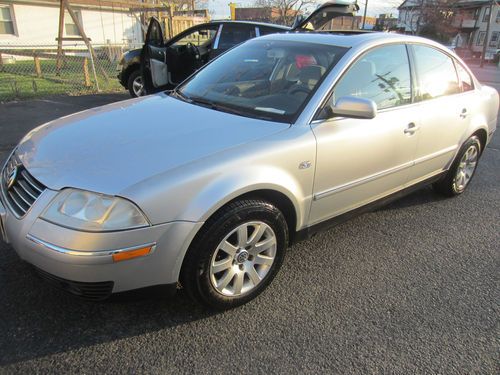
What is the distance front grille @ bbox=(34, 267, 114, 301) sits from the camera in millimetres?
1996

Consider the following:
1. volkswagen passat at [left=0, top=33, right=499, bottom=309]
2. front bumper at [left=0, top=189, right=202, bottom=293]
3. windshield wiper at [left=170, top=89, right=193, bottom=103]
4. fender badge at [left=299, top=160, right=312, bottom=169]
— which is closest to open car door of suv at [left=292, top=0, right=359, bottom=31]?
volkswagen passat at [left=0, top=33, right=499, bottom=309]

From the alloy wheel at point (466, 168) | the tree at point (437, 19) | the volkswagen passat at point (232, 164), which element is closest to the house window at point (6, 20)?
the volkswagen passat at point (232, 164)

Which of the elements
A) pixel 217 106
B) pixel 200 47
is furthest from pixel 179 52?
pixel 217 106

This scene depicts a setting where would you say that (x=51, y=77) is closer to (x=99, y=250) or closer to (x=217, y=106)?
(x=217, y=106)

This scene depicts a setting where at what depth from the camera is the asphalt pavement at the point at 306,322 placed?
2100 millimetres

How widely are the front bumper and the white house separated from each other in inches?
593

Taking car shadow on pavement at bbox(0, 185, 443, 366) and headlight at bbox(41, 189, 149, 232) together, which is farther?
car shadow on pavement at bbox(0, 185, 443, 366)

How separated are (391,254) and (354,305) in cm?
80

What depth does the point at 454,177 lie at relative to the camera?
4.17 metres

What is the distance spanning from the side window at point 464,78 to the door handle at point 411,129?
1.12 meters

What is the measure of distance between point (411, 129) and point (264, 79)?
1.26m

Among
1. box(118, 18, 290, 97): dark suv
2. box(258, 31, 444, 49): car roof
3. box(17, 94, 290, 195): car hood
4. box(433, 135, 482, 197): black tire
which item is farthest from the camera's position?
box(118, 18, 290, 97): dark suv

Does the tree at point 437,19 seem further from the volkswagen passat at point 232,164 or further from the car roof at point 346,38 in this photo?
the volkswagen passat at point 232,164

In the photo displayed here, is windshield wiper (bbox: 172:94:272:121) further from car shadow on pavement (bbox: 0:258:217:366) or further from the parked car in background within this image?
the parked car in background
